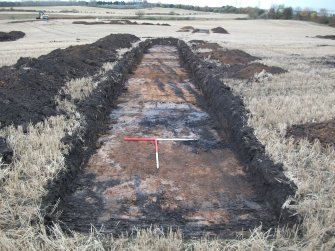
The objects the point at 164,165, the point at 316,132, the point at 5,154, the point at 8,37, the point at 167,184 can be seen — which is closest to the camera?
the point at 5,154

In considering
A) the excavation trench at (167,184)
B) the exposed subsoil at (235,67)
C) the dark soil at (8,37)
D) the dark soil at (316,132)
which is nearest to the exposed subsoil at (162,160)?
the excavation trench at (167,184)

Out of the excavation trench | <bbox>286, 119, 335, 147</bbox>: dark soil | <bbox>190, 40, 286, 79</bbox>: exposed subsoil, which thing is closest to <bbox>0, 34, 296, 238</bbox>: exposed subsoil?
the excavation trench

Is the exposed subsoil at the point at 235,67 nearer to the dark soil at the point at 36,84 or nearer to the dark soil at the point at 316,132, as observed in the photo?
the dark soil at the point at 36,84

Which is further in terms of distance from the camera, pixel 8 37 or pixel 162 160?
pixel 8 37

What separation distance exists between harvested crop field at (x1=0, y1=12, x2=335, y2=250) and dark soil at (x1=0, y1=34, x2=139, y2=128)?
5 centimetres

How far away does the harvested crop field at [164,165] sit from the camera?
14.6 feet

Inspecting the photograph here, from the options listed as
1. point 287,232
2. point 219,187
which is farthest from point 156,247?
point 219,187

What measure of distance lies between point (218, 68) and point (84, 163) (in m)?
9.36

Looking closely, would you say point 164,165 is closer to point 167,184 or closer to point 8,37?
point 167,184

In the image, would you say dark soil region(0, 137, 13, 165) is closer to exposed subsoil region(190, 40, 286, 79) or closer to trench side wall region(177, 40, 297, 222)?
trench side wall region(177, 40, 297, 222)

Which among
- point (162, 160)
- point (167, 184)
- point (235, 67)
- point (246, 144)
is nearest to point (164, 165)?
point (162, 160)

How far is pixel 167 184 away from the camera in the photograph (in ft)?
20.6

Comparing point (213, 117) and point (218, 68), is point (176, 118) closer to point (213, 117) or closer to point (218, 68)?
point (213, 117)

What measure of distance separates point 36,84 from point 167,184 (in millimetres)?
5833
